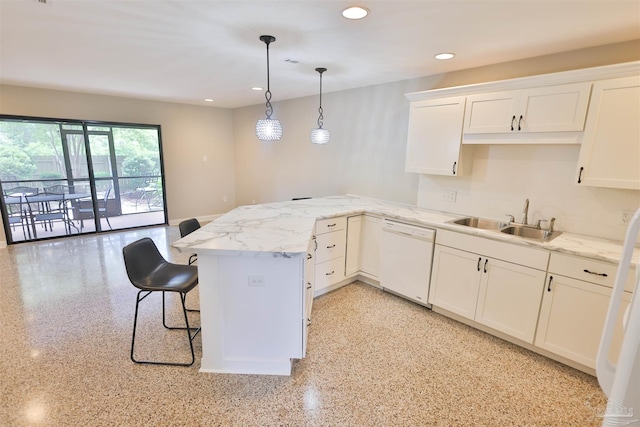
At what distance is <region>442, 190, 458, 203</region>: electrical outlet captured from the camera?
3.28m

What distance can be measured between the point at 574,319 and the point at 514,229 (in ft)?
2.97

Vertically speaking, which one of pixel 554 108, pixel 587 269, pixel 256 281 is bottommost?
pixel 256 281

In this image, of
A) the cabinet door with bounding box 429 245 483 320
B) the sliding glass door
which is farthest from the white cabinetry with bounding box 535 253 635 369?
the sliding glass door

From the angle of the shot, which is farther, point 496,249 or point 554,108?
point 496,249

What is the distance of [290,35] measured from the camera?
2.32 metres

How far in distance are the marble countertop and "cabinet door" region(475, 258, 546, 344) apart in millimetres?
239

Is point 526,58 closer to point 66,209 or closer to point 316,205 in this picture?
point 316,205

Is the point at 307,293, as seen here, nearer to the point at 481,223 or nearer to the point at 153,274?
the point at 153,274

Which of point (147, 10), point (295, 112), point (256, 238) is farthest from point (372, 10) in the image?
point (295, 112)

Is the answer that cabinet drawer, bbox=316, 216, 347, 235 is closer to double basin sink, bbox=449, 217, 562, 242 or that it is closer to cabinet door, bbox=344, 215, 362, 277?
cabinet door, bbox=344, 215, 362, 277

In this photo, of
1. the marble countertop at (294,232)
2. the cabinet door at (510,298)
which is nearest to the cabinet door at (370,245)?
the marble countertop at (294,232)

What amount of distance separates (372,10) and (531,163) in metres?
1.99

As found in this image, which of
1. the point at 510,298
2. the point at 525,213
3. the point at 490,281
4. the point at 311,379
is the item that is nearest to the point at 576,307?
the point at 510,298

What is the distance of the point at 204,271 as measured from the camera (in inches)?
78.1
